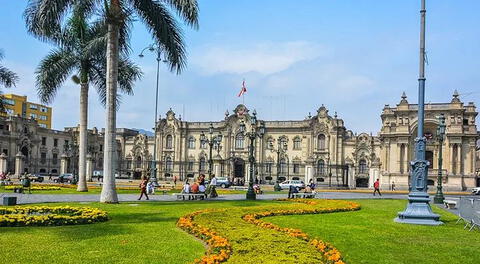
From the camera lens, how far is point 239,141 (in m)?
78.3

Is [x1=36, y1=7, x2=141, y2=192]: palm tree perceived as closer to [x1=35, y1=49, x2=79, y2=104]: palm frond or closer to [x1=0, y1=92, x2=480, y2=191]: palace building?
[x1=35, y1=49, x2=79, y2=104]: palm frond

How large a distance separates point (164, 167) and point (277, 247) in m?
74.7

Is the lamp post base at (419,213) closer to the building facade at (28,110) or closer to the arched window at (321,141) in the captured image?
the arched window at (321,141)

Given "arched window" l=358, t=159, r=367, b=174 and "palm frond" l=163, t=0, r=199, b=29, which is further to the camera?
"arched window" l=358, t=159, r=367, b=174

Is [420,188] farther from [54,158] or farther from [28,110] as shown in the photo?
[28,110]

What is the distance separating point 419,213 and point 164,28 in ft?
42.5

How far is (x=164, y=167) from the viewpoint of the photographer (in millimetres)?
83125

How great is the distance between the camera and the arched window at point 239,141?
256 feet

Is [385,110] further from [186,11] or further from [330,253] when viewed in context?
[330,253]

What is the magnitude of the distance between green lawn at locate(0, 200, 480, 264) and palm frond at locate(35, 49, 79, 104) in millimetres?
17916

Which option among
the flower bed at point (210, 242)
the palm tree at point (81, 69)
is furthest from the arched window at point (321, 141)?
the flower bed at point (210, 242)

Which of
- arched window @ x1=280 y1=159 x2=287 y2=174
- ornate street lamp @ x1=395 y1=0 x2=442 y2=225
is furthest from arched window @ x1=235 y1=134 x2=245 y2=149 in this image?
ornate street lamp @ x1=395 y1=0 x2=442 y2=225

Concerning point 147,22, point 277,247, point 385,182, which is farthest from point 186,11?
point 385,182

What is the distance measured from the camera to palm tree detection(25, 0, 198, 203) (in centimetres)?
2048
